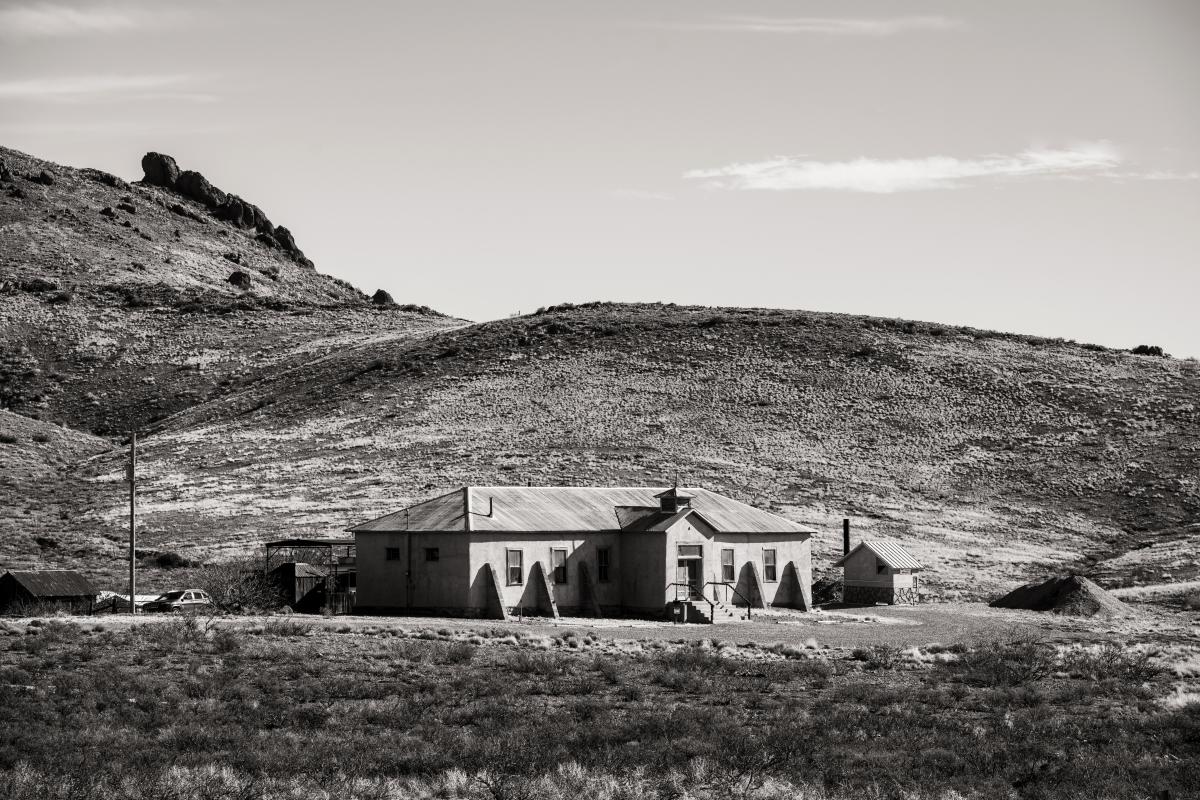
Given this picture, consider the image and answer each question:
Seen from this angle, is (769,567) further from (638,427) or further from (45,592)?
(638,427)

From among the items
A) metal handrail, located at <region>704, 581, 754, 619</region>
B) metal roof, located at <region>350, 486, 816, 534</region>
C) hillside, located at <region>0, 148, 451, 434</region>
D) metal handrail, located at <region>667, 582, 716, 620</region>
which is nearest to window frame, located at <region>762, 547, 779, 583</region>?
metal roof, located at <region>350, 486, 816, 534</region>

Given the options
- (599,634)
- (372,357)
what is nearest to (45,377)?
(372,357)

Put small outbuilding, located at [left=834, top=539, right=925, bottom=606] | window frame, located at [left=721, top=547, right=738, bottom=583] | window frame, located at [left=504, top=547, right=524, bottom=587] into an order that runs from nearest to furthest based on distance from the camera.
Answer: window frame, located at [left=504, top=547, right=524, bottom=587] → window frame, located at [left=721, top=547, right=738, bottom=583] → small outbuilding, located at [left=834, top=539, right=925, bottom=606]

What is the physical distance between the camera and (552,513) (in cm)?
4556

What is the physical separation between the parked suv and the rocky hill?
30.4 ft

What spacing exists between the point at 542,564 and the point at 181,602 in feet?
34.6

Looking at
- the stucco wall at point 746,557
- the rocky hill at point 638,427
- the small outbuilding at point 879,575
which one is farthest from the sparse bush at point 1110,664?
the rocky hill at point 638,427

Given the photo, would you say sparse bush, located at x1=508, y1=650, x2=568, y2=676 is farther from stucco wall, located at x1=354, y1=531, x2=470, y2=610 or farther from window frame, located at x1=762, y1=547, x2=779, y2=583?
window frame, located at x1=762, y1=547, x2=779, y2=583

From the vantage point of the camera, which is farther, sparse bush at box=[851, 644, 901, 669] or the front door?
the front door

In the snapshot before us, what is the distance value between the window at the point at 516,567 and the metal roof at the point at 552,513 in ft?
2.41

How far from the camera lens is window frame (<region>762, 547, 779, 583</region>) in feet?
158

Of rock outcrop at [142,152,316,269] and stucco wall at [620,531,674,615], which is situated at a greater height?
rock outcrop at [142,152,316,269]

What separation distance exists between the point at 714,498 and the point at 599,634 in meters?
13.6

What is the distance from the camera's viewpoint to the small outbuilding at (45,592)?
39.7m
